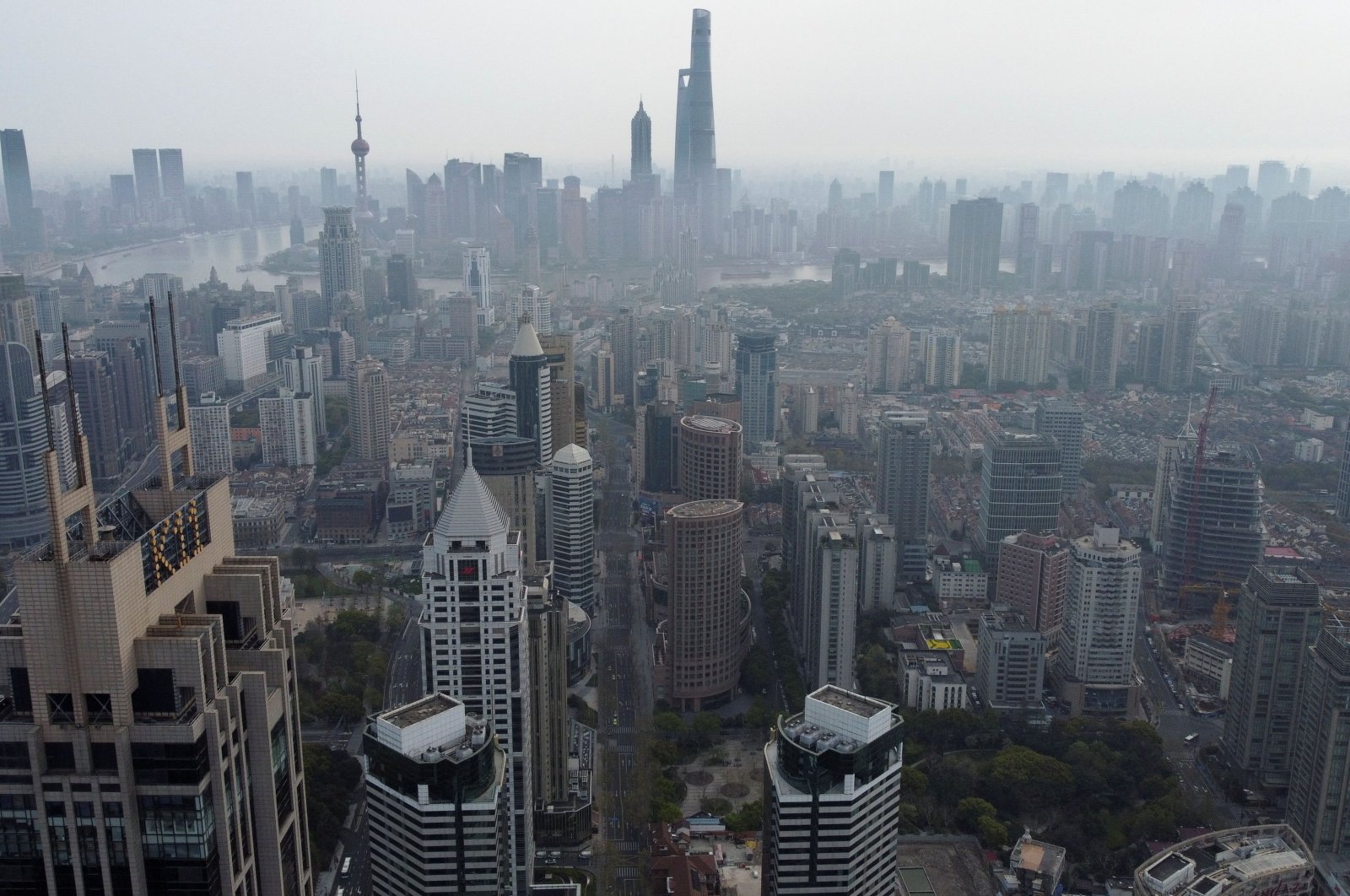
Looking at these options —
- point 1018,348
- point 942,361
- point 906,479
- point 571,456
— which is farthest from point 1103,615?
point 1018,348

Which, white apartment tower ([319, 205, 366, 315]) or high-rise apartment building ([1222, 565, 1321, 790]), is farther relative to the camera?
white apartment tower ([319, 205, 366, 315])

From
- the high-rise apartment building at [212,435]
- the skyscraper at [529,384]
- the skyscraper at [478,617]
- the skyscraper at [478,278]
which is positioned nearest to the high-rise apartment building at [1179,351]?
the skyscraper at [529,384]

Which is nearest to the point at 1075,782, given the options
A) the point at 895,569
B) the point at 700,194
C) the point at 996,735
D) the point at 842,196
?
the point at 996,735

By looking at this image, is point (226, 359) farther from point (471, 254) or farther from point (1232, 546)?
point (1232, 546)

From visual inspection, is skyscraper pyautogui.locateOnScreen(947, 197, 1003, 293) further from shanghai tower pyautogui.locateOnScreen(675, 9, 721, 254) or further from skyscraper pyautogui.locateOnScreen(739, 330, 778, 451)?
skyscraper pyautogui.locateOnScreen(739, 330, 778, 451)

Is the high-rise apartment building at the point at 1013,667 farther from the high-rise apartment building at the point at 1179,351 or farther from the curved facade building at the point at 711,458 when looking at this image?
the high-rise apartment building at the point at 1179,351

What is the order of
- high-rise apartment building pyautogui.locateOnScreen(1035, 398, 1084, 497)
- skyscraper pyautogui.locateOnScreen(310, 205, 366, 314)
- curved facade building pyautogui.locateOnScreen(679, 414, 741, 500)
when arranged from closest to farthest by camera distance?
curved facade building pyautogui.locateOnScreen(679, 414, 741, 500) < high-rise apartment building pyautogui.locateOnScreen(1035, 398, 1084, 497) < skyscraper pyautogui.locateOnScreen(310, 205, 366, 314)

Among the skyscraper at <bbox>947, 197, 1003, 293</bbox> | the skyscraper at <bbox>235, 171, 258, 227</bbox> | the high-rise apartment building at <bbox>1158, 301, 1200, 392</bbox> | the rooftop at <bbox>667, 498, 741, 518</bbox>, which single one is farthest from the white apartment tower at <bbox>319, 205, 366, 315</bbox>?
the rooftop at <bbox>667, 498, 741, 518</bbox>
